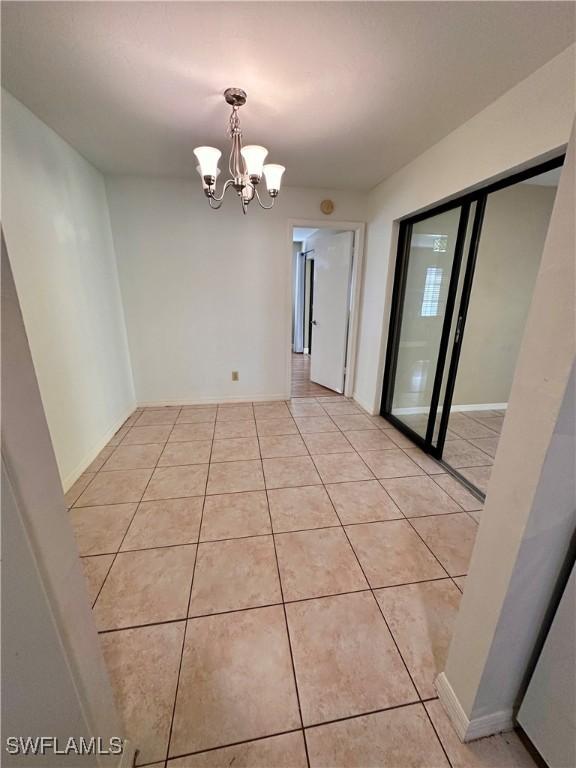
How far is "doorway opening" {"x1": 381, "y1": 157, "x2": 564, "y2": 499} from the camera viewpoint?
2266 millimetres

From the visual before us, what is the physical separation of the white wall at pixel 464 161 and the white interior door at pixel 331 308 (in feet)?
1.01

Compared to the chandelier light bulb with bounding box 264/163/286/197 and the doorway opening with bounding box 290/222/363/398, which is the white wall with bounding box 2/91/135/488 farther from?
the doorway opening with bounding box 290/222/363/398

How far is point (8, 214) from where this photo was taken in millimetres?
1641

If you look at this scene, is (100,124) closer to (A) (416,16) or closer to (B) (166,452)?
(A) (416,16)

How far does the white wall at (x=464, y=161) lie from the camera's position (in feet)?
4.55

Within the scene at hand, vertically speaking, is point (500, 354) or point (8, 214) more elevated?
point (8, 214)

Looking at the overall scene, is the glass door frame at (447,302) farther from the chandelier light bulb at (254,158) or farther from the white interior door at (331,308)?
the chandelier light bulb at (254,158)

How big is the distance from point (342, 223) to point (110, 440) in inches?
130

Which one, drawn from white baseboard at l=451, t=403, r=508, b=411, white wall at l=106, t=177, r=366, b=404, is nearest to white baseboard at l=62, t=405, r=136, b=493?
white wall at l=106, t=177, r=366, b=404

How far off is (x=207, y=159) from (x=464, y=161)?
1643mm

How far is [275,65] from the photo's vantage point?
1.44m

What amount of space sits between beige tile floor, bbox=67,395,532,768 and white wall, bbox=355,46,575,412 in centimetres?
159

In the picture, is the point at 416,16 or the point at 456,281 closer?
the point at 416,16

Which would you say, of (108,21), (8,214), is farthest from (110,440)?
(108,21)
